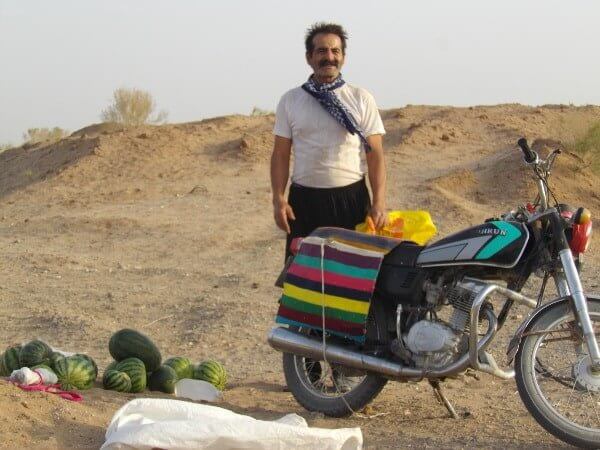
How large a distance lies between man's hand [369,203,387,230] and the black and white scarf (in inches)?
15.7

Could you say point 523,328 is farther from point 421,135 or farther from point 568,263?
point 421,135

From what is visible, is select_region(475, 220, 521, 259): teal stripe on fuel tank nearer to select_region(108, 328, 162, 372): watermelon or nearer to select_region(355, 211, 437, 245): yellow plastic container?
select_region(355, 211, 437, 245): yellow plastic container

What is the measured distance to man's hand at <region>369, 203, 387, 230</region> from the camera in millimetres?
5633

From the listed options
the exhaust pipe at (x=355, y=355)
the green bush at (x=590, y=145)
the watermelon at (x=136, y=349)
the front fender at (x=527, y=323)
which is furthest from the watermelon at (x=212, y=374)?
the green bush at (x=590, y=145)

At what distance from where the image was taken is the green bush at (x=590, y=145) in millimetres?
14887

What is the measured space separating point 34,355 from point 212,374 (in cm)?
105

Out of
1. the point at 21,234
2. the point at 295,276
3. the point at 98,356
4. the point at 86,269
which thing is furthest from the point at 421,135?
the point at 295,276

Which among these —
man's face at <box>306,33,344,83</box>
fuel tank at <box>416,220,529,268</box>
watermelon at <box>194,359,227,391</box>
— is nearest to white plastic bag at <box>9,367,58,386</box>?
watermelon at <box>194,359,227,391</box>

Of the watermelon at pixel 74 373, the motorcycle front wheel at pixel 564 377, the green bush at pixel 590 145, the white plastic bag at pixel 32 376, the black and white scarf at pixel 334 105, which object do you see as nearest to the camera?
the motorcycle front wheel at pixel 564 377

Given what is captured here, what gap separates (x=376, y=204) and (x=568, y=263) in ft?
4.68

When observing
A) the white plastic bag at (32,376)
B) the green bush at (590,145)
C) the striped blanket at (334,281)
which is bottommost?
the white plastic bag at (32,376)

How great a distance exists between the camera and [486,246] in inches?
187

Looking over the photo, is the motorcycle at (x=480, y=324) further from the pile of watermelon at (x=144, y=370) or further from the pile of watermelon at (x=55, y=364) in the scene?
the pile of watermelon at (x=55, y=364)

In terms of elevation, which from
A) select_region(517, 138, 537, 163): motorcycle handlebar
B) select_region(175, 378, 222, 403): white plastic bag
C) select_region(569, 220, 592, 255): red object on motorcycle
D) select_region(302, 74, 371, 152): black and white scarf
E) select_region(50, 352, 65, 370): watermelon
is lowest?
select_region(175, 378, 222, 403): white plastic bag
